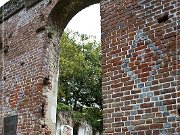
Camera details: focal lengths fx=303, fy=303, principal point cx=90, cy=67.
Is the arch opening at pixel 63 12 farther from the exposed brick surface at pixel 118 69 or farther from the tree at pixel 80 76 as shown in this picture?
the tree at pixel 80 76

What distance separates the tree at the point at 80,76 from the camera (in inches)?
976

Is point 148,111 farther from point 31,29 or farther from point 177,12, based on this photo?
point 31,29

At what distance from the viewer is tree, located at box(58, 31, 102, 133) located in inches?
976

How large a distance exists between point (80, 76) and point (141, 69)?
21951 mm

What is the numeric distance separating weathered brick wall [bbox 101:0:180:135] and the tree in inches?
757

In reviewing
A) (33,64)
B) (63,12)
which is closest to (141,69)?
(33,64)

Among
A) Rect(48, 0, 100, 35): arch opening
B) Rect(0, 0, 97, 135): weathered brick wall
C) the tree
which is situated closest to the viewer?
Rect(0, 0, 97, 135): weathered brick wall

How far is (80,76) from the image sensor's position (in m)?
26.4

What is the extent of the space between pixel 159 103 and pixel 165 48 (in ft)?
2.63

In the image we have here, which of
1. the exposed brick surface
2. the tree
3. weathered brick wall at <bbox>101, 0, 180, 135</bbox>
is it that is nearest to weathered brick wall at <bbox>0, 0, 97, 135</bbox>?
the exposed brick surface

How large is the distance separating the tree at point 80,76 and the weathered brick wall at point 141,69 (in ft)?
63.0

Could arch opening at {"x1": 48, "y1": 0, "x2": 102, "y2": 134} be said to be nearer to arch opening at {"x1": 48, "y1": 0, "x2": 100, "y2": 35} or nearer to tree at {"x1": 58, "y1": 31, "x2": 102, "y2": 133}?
arch opening at {"x1": 48, "y1": 0, "x2": 100, "y2": 35}

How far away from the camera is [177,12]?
14.5ft

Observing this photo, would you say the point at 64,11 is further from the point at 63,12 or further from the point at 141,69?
the point at 141,69
